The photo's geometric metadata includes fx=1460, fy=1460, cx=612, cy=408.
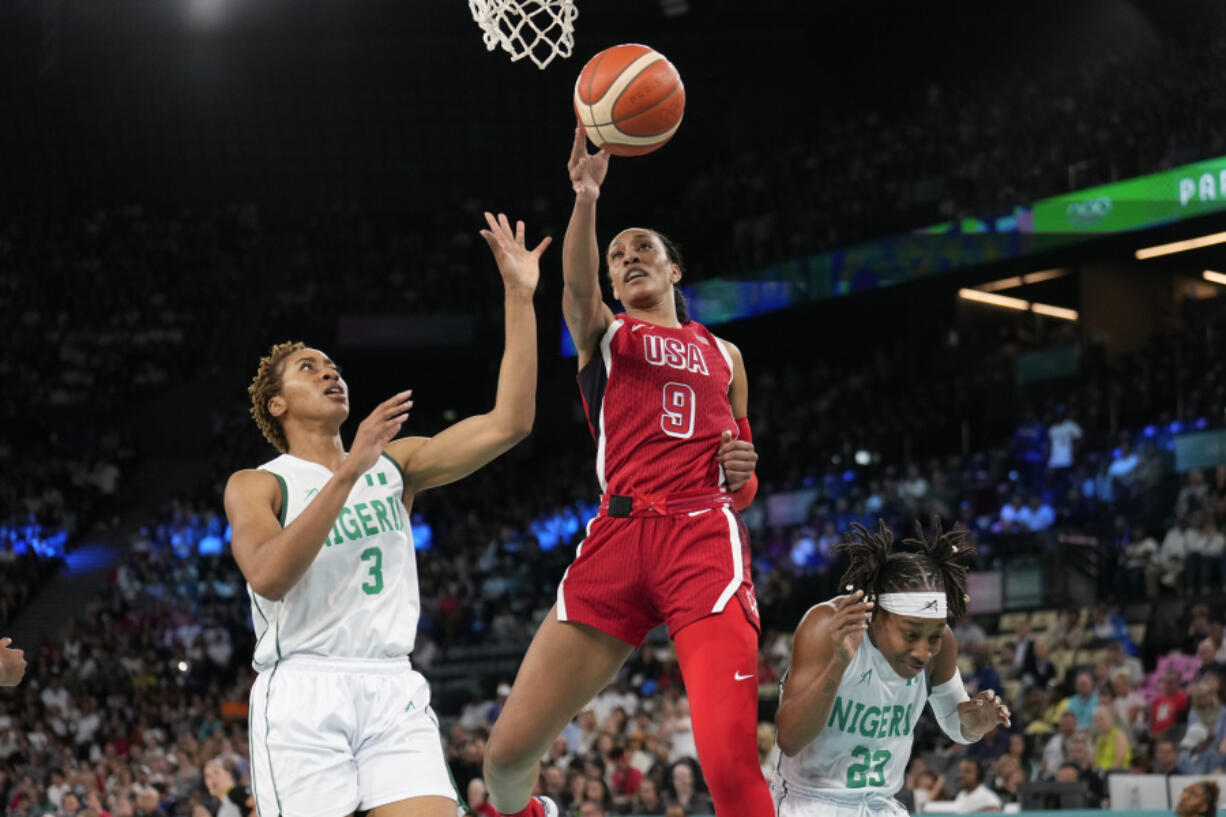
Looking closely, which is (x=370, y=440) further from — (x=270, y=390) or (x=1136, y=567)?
(x=1136, y=567)

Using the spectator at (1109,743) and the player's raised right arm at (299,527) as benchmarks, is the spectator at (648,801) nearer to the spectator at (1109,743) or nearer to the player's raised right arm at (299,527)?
the spectator at (1109,743)

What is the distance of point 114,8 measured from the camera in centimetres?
3084

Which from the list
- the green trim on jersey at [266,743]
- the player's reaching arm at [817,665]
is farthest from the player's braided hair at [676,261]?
the green trim on jersey at [266,743]

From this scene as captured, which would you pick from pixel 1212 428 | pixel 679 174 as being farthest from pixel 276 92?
pixel 1212 428

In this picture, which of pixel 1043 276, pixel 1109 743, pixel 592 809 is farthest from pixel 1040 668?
pixel 1043 276

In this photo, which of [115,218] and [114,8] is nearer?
[114,8]

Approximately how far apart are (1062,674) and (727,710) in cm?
935

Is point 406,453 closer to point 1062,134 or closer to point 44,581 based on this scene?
point 1062,134

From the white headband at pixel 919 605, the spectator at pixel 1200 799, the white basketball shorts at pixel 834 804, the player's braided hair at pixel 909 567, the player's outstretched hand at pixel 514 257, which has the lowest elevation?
the spectator at pixel 1200 799

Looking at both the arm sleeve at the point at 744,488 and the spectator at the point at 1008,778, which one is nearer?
the arm sleeve at the point at 744,488

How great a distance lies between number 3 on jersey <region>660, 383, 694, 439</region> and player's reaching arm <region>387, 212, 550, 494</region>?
2.40 feet

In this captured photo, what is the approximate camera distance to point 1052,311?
24984mm

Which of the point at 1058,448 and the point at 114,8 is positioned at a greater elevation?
the point at 114,8

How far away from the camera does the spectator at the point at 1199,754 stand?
1068 cm
